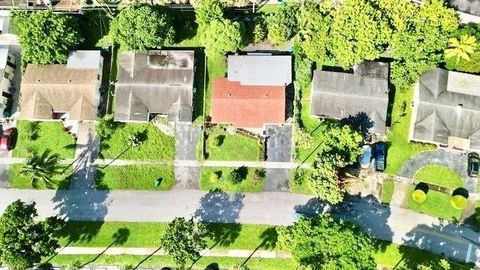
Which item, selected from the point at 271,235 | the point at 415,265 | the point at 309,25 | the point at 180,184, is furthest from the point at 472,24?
the point at 180,184

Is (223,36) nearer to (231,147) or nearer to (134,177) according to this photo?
(231,147)

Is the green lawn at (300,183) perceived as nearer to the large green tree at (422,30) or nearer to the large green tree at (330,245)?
the large green tree at (330,245)

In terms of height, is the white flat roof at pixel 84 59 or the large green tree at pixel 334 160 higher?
the white flat roof at pixel 84 59

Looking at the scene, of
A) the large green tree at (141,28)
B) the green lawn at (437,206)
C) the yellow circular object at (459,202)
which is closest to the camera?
the yellow circular object at (459,202)

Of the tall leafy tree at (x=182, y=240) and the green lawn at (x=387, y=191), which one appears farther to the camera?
the green lawn at (x=387, y=191)

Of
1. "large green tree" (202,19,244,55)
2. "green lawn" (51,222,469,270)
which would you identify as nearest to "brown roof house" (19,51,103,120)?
"green lawn" (51,222,469,270)

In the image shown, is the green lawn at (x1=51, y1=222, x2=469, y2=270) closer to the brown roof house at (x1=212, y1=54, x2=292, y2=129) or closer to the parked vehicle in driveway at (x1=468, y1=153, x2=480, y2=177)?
the parked vehicle in driveway at (x1=468, y1=153, x2=480, y2=177)

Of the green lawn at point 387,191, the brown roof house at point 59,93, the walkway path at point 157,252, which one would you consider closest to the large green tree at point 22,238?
the walkway path at point 157,252
